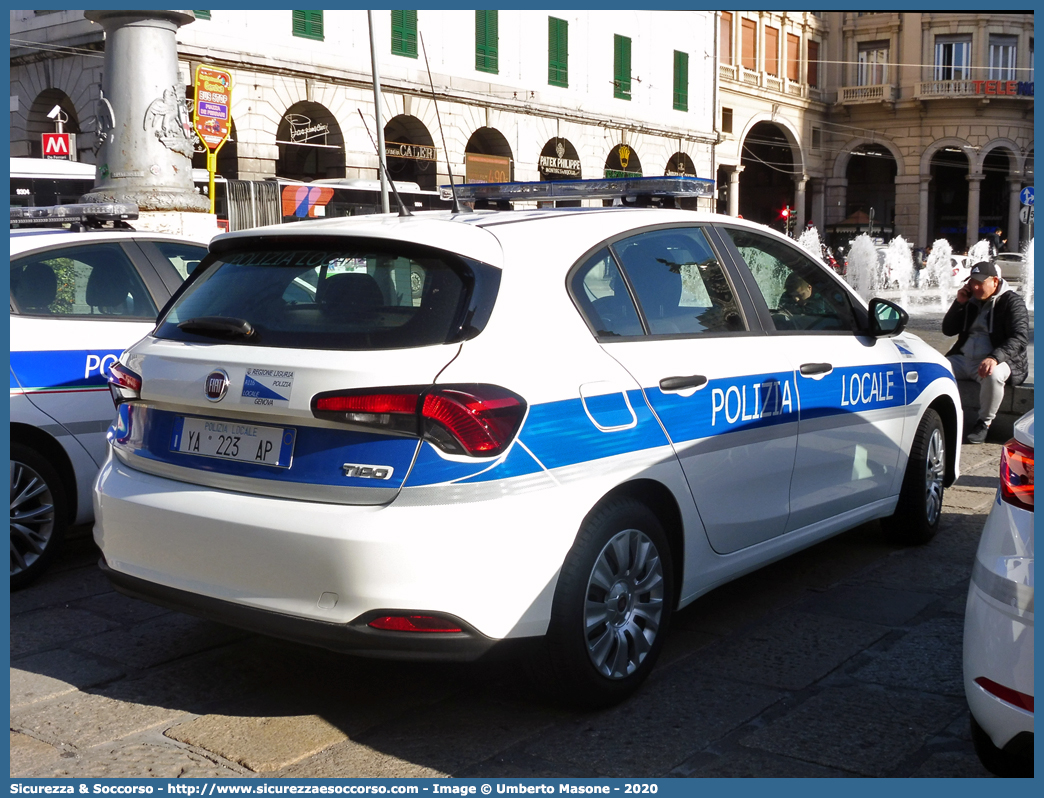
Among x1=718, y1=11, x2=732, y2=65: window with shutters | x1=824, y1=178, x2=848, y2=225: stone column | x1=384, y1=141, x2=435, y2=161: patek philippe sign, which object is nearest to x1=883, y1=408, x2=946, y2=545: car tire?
x1=384, y1=141, x2=435, y2=161: patek philippe sign

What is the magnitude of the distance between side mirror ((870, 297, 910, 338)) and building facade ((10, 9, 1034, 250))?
2.26m

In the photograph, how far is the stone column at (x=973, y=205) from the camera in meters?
53.3

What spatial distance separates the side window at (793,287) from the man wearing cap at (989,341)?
419 cm

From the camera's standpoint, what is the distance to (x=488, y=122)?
105 feet

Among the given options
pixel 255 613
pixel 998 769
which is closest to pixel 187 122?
pixel 255 613

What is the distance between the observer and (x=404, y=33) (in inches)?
1173

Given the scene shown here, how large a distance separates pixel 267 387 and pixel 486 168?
29.5m

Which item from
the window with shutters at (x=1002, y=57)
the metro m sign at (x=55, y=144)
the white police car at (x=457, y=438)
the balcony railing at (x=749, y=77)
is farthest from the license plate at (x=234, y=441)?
the window with shutters at (x=1002, y=57)

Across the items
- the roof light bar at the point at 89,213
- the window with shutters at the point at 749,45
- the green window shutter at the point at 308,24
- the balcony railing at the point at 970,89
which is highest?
the window with shutters at the point at 749,45

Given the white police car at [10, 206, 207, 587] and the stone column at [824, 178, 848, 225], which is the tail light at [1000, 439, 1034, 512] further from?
the stone column at [824, 178, 848, 225]

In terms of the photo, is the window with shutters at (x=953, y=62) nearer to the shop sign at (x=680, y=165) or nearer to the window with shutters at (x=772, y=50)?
the window with shutters at (x=772, y=50)

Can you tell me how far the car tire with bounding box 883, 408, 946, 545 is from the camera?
559 centimetres
